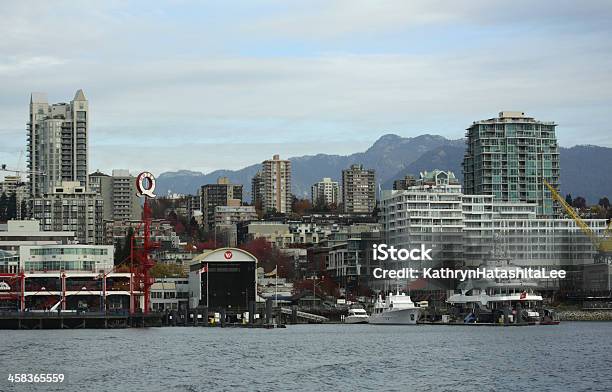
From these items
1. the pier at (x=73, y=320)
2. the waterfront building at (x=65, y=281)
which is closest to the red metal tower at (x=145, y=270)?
the pier at (x=73, y=320)

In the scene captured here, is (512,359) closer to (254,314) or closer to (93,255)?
(254,314)

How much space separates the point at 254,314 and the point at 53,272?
1259 inches

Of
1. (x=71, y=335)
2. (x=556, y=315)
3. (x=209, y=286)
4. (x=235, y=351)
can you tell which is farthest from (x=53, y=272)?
(x=235, y=351)

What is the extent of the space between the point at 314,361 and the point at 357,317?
8732 cm

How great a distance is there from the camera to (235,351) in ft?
347

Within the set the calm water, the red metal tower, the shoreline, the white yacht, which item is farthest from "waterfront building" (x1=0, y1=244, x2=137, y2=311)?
the shoreline

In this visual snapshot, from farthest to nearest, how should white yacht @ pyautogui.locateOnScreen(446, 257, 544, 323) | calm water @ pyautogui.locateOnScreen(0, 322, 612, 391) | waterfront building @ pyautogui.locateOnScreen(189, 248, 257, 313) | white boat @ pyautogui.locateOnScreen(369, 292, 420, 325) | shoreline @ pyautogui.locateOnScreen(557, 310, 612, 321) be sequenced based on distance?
waterfront building @ pyautogui.locateOnScreen(189, 248, 257, 313), shoreline @ pyautogui.locateOnScreen(557, 310, 612, 321), white boat @ pyautogui.locateOnScreen(369, 292, 420, 325), white yacht @ pyautogui.locateOnScreen(446, 257, 544, 323), calm water @ pyautogui.locateOnScreen(0, 322, 612, 391)

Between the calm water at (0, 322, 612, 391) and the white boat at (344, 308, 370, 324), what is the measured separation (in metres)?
42.5

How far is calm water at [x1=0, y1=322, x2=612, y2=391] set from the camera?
77.4 meters

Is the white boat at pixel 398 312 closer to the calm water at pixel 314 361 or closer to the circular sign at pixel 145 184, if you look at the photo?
the calm water at pixel 314 361

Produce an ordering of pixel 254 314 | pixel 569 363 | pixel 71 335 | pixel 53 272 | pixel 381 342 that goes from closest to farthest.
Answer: pixel 569 363 < pixel 381 342 < pixel 71 335 < pixel 254 314 < pixel 53 272

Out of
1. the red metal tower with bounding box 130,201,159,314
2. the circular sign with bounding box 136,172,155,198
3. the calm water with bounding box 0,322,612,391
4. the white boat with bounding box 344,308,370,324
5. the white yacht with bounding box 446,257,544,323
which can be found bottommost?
the calm water with bounding box 0,322,612,391

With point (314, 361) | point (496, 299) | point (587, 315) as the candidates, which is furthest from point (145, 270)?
point (314, 361)

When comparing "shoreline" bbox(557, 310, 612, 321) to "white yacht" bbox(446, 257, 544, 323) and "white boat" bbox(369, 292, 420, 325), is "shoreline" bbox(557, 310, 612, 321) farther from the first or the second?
"white boat" bbox(369, 292, 420, 325)
